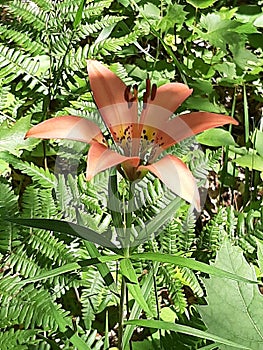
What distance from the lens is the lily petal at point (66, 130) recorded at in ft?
3.09

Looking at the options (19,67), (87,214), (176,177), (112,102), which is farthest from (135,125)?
(19,67)

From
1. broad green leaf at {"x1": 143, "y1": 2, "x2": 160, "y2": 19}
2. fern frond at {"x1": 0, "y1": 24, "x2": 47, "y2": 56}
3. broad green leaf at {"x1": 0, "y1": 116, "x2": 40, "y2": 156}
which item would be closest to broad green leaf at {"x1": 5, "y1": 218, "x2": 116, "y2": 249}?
broad green leaf at {"x1": 0, "y1": 116, "x2": 40, "y2": 156}

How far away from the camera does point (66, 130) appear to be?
3.17 ft

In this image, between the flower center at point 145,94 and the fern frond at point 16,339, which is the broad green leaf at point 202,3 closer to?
the flower center at point 145,94

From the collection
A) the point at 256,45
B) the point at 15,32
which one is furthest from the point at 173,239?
the point at 256,45

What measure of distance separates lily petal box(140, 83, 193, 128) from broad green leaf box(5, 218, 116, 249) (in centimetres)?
22

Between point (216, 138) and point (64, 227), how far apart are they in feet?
3.44

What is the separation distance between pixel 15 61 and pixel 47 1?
208 millimetres

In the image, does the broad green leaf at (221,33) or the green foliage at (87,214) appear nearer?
the green foliage at (87,214)

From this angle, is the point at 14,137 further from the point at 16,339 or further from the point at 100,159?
the point at 100,159

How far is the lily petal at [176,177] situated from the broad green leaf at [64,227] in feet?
0.57

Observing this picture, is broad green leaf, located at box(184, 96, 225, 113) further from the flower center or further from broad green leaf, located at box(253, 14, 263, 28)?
the flower center

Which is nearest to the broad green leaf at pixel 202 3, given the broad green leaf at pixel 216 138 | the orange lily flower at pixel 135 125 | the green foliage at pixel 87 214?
the green foliage at pixel 87 214

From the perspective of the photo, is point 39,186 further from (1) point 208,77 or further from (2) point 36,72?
(1) point 208,77
